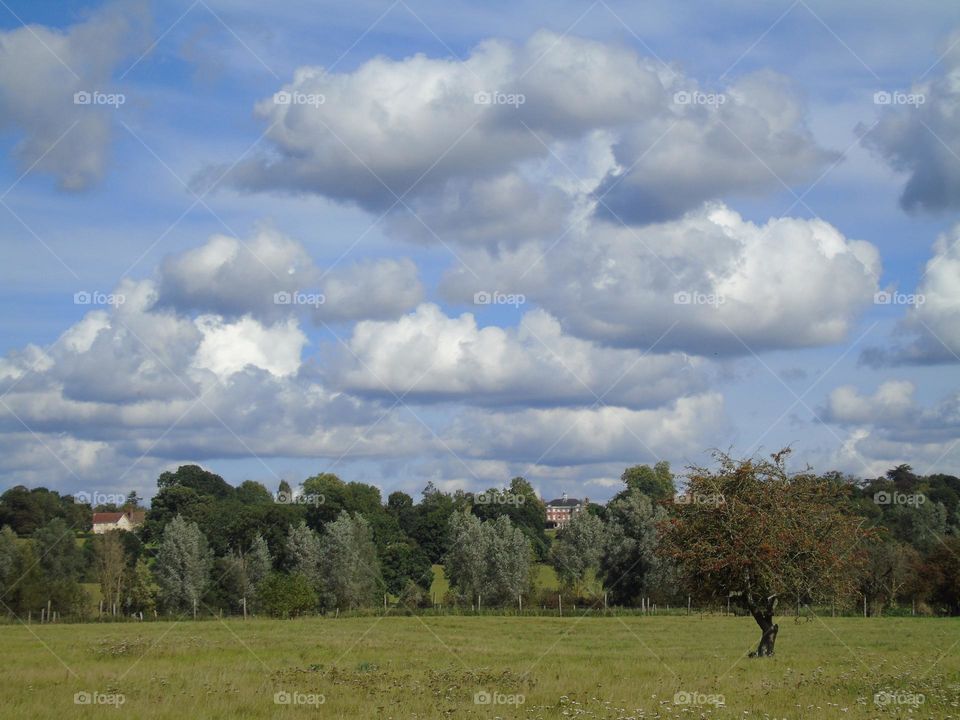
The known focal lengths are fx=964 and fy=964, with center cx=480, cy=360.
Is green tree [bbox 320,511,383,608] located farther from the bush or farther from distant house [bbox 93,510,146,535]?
distant house [bbox 93,510,146,535]

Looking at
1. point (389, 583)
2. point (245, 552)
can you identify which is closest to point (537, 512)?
point (389, 583)

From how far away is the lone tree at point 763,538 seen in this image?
3038 cm

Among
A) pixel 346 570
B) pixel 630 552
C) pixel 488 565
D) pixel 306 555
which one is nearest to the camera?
pixel 346 570

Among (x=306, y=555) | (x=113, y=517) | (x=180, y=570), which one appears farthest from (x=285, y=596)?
(x=113, y=517)

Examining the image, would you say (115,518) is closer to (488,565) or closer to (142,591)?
(142,591)

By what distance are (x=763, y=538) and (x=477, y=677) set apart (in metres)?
10.2

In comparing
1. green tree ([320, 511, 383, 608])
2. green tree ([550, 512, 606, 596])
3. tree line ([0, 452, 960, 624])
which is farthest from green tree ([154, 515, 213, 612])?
green tree ([550, 512, 606, 596])

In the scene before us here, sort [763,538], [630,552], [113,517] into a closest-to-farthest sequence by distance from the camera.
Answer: [763,538] → [630,552] → [113,517]

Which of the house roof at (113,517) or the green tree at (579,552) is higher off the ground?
the house roof at (113,517)

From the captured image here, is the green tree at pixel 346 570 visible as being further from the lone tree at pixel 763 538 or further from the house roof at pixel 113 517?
the house roof at pixel 113 517

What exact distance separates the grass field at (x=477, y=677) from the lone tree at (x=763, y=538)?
227 cm

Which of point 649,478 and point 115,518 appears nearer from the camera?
point 649,478

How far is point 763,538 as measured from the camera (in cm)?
3017

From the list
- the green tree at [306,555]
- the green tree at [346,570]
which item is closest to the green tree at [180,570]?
the green tree at [306,555]
